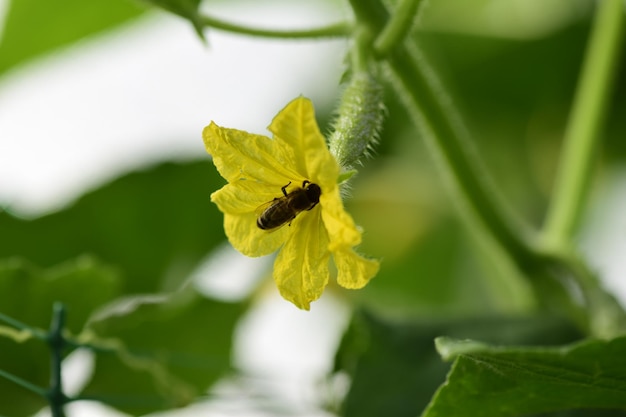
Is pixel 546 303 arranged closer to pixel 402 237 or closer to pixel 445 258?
pixel 445 258

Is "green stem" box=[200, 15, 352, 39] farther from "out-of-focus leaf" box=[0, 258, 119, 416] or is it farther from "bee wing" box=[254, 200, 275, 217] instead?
"out-of-focus leaf" box=[0, 258, 119, 416]

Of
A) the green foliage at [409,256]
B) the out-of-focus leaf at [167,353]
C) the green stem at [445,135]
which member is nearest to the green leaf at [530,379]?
the green foliage at [409,256]

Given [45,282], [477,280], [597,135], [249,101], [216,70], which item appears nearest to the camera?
[45,282]

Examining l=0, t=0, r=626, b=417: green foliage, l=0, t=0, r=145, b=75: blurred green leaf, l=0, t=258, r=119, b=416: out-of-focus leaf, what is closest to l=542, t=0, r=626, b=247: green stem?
l=0, t=0, r=626, b=417: green foliage

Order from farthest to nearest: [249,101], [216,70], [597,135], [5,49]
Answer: [216,70] < [249,101] < [5,49] < [597,135]

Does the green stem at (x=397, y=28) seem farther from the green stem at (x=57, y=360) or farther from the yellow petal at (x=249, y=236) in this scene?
the green stem at (x=57, y=360)

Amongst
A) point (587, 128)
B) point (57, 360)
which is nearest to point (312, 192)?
point (57, 360)

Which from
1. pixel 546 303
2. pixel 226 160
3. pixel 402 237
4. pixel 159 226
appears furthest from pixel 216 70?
pixel 226 160
